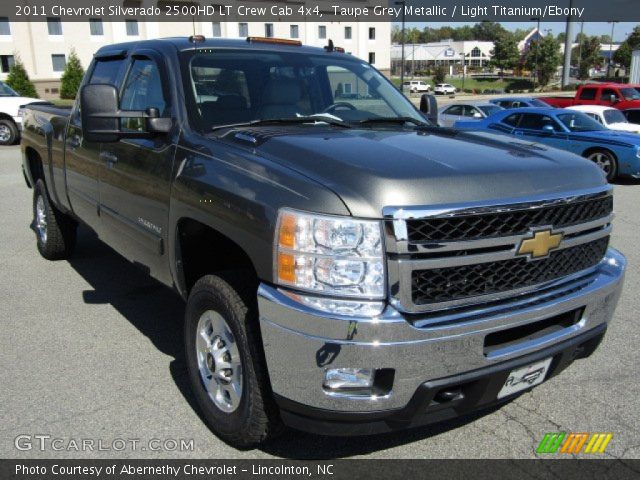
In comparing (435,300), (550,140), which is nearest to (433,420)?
(435,300)

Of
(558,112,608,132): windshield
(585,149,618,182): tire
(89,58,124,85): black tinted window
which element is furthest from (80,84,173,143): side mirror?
(558,112,608,132): windshield

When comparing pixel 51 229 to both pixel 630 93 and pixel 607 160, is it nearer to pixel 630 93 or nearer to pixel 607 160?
pixel 607 160

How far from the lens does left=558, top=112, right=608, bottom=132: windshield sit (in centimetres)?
1254

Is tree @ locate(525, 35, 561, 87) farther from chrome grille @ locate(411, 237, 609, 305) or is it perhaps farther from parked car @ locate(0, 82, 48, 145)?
chrome grille @ locate(411, 237, 609, 305)

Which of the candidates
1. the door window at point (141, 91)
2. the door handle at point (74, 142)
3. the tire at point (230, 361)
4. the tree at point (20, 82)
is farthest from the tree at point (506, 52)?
the tire at point (230, 361)

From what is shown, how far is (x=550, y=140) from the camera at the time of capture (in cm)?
1267

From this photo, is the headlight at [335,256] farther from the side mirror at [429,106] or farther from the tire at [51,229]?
the tire at [51,229]

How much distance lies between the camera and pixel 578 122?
12719mm

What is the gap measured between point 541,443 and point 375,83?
263 cm

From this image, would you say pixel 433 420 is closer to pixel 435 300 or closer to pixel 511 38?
pixel 435 300

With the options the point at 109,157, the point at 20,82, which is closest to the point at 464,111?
the point at 109,157

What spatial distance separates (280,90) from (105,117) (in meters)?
1.09

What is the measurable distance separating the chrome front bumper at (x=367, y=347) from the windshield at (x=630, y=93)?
19698 mm

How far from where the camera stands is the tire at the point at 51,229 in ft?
19.6
